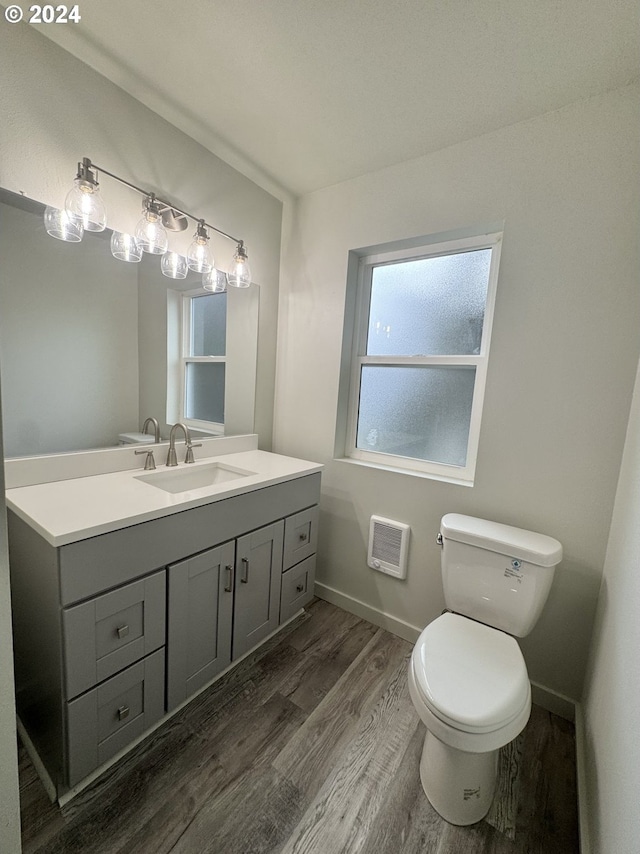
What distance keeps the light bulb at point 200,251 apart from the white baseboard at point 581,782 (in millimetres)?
2418

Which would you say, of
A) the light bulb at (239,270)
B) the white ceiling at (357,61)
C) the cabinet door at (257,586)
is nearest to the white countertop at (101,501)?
the cabinet door at (257,586)

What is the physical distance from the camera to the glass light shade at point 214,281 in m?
1.76

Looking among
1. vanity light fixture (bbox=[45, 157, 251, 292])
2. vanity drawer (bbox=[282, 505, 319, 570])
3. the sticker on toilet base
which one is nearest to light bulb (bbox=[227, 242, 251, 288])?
vanity light fixture (bbox=[45, 157, 251, 292])

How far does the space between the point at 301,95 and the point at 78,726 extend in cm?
226

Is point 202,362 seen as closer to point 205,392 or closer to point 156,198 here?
point 205,392

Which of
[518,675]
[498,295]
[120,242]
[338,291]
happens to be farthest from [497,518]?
[120,242]

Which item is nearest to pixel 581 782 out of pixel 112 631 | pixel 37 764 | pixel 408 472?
pixel 408 472

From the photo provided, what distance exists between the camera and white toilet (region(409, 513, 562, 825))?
98cm

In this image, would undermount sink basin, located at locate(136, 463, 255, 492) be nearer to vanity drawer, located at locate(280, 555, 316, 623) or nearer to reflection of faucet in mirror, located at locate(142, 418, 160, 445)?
reflection of faucet in mirror, located at locate(142, 418, 160, 445)

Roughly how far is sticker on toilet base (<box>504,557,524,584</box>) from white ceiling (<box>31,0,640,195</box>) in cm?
169

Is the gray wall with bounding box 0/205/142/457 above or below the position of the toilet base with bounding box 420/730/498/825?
above

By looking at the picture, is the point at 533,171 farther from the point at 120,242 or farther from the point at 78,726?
the point at 78,726

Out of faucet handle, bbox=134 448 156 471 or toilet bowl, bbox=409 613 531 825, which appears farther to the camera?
faucet handle, bbox=134 448 156 471

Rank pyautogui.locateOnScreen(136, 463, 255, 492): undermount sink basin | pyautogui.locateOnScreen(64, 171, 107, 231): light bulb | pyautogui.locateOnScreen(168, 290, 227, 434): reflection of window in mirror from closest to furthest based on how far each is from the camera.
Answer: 1. pyautogui.locateOnScreen(64, 171, 107, 231): light bulb
2. pyautogui.locateOnScreen(136, 463, 255, 492): undermount sink basin
3. pyautogui.locateOnScreen(168, 290, 227, 434): reflection of window in mirror
